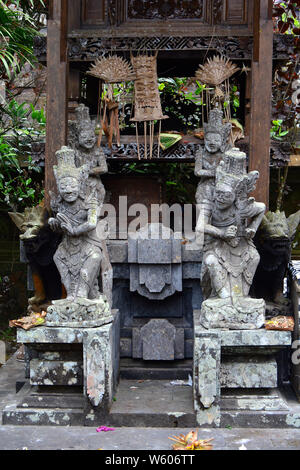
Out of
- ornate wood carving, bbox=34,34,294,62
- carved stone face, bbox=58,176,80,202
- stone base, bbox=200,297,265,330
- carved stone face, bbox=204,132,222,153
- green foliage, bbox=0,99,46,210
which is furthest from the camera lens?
green foliage, bbox=0,99,46,210

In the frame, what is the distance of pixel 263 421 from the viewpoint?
5.27 m

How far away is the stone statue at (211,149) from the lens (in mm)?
6883

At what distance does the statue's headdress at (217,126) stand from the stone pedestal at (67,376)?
2457 millimetres

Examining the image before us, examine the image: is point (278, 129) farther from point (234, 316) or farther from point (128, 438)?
point (128, 438)

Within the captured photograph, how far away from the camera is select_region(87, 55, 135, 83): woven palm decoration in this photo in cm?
682

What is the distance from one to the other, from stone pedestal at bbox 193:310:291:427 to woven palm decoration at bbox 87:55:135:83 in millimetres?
2862

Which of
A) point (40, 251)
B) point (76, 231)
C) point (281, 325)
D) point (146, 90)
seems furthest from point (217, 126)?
A: point (281, 325)

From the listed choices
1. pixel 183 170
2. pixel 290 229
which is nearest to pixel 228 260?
pixel 290 229

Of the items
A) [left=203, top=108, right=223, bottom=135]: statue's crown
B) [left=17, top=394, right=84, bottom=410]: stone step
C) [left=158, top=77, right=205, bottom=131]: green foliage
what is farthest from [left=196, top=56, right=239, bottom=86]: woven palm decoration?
[left=17, top=394, right=84, bottom=410]: stone step

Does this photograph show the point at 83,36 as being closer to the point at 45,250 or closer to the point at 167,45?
the point at 167,45

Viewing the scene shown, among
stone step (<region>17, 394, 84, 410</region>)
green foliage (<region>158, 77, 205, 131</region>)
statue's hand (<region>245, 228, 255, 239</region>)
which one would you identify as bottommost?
stone step (<region>17, 394, 84, 410</region>)

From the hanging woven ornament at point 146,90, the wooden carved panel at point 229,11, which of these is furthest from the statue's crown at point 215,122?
the wooden carved panel at point 229,11

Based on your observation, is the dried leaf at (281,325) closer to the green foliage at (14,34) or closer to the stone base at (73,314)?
the stone base at (73,314)

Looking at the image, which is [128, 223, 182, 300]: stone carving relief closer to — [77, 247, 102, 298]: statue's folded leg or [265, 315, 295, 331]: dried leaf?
[77, 247, 102, 298]: statue's folded leg
